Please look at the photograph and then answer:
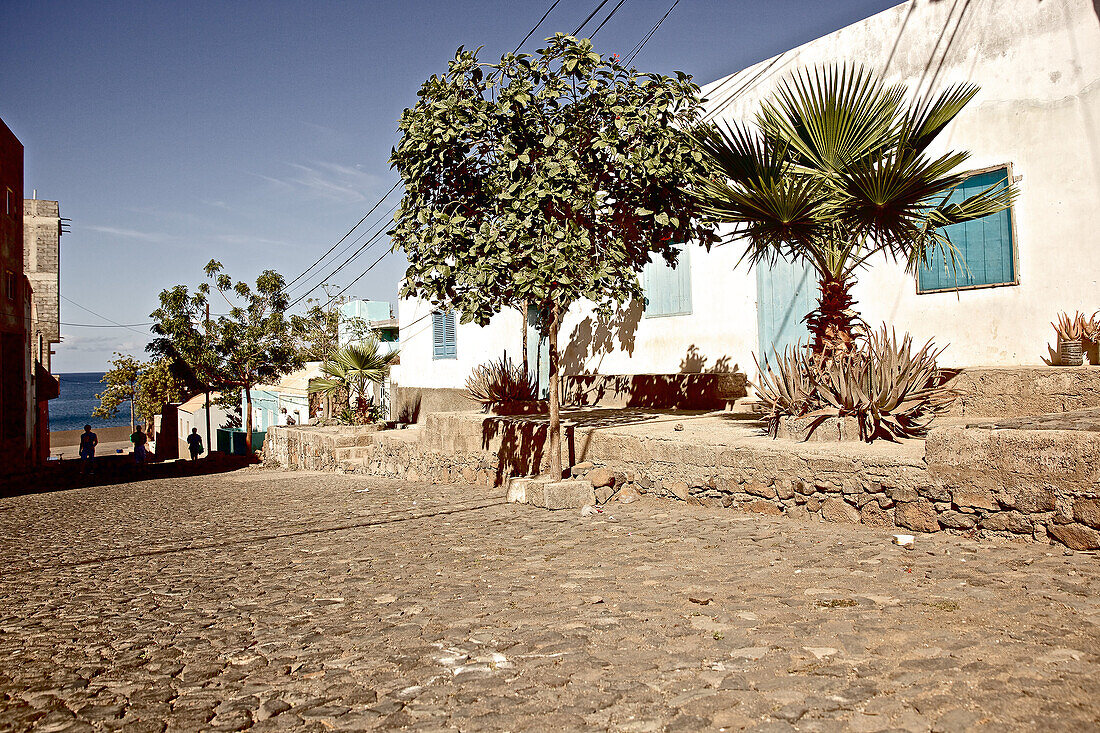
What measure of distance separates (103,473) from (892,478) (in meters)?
19.0

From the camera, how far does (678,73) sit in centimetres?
766

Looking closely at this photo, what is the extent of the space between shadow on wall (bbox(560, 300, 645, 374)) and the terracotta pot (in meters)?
5.96

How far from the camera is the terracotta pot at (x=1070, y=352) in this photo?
26.5 feet

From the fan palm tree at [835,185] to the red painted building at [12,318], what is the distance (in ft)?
60.8

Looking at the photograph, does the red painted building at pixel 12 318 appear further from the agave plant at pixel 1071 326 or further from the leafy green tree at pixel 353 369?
the agave plant at pixel 1071 326

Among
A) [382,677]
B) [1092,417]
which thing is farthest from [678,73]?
[382,677]

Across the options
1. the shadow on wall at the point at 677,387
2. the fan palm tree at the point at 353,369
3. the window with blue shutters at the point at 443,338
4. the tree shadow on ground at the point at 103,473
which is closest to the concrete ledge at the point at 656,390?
the shadow on wall at the point at 677,387

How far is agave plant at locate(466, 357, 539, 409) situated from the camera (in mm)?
14047

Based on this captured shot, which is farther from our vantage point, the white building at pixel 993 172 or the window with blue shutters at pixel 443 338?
the window with blue shutters at pixel 443 338

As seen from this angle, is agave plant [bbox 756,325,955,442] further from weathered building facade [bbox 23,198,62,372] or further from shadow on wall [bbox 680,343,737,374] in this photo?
weathered building facade [bbox 23,198,62,372]

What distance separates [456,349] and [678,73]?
1100 centimetres

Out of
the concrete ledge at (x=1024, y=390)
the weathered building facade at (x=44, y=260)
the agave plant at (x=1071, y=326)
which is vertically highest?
the weathered building facade at (x=44, y=260)

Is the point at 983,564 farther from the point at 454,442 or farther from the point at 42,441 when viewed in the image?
the point at 42,441

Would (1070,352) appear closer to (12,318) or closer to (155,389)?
(12,318)
